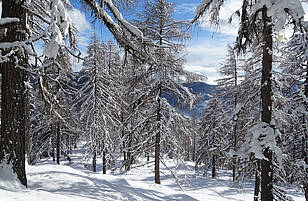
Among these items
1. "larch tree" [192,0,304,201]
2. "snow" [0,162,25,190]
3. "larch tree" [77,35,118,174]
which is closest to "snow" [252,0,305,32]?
"larch tree" [192,0,304,201]

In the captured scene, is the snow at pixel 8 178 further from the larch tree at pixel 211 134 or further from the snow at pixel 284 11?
the larch tree at pixel 211 134

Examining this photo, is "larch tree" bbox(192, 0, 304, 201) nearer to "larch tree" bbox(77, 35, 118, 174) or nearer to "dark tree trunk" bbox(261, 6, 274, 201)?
"dark tree trunk" bbox(261, 6, 274, 201)

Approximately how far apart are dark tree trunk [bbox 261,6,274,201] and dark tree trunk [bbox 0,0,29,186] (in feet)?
19.2

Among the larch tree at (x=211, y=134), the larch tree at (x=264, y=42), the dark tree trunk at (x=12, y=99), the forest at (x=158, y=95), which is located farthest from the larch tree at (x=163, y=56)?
the larch tree at (x=211, y=134)

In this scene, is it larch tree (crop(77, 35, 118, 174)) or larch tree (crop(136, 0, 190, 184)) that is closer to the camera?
larch tree (crop(136, 0, 190, 184))

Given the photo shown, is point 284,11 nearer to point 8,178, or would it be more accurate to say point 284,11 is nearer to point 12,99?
point 12,99

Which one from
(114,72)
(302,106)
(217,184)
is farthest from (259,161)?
(114,72)

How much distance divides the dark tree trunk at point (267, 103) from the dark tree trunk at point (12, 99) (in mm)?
5861

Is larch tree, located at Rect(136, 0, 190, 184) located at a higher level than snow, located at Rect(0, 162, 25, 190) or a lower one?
higher

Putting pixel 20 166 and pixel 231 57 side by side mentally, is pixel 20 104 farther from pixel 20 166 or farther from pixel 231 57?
pixel 231 57

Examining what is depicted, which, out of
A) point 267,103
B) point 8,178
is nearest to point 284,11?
point 267,103

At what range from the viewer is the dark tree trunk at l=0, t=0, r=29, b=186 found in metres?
4.66

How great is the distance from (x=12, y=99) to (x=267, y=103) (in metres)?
6.35

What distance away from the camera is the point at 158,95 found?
1183cm
